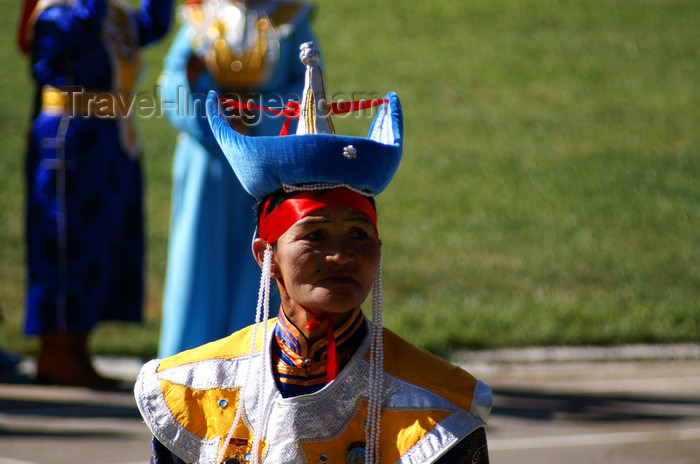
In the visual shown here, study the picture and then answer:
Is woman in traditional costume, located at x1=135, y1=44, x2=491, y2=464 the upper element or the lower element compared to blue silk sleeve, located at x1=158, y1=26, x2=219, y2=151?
lower

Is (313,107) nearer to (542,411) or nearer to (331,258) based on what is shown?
(331,258)

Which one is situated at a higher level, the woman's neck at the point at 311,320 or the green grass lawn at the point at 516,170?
the green grass lawn at the point at 516,170

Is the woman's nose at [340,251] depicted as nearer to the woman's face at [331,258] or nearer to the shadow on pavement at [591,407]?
the woman's face at [331,258]

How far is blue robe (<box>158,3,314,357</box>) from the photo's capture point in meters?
4.84

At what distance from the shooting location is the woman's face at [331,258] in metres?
2.32

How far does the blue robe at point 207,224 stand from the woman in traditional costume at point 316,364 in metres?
2.35

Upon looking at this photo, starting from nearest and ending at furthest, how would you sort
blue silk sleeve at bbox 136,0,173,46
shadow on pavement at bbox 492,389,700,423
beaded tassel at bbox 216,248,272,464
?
1. beaded tassel at bbox 216,248,272,464
2. shadow on pavement at bbox 492,389,700,423
3. blue silk sleeve at bbox 136,0,173,46

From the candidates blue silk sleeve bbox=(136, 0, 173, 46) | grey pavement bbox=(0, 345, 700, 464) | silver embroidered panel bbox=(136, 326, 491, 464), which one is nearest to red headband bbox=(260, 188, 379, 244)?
silver embroidered panel bbox=(136, 326, 491, 464)

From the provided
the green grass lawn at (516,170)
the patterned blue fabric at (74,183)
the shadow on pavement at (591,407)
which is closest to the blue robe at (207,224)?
the patterned blue fabric at (74,183)

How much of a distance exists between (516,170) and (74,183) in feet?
20.6

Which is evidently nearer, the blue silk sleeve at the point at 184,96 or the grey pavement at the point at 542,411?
the blue silk sleeve at the point at 184,96

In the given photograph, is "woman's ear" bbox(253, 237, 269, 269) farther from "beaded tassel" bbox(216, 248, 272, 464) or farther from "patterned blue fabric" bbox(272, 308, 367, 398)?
"patterned blue fabric" bbox(272, 308, 367, 398)

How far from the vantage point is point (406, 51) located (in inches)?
597

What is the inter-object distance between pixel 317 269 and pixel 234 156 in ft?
0.95
